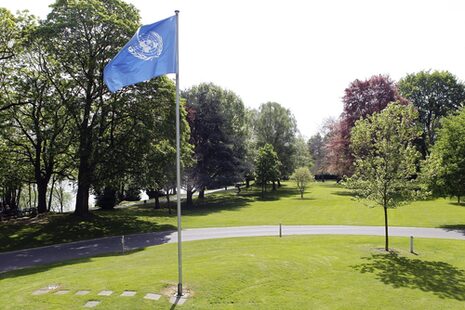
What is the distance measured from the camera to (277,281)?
1304 cm

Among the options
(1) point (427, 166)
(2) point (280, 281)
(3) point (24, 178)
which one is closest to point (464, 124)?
(1) point (427, 166)

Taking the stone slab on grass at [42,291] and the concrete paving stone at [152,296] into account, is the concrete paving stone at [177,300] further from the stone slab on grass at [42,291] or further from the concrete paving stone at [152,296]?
the stone slab on grass at [42,291]

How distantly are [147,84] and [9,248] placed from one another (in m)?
15.5

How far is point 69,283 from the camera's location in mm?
12586

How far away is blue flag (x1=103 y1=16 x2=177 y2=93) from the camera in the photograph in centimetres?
1170

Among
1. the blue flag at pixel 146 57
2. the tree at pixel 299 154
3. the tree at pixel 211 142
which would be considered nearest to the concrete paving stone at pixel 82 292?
the blue flag at pixel 146 57

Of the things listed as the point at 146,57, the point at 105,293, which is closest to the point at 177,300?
the point at 105,293

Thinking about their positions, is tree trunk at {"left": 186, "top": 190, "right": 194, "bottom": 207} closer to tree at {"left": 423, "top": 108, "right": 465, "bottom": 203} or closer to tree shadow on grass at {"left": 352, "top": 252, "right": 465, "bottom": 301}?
tree at {"left": 423, "top": 108, "right": 465, "bottom": 203}

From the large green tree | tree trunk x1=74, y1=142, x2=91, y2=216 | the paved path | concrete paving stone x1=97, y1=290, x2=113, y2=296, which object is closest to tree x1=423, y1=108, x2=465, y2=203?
the paved path

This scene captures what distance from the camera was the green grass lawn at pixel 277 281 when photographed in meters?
11.0

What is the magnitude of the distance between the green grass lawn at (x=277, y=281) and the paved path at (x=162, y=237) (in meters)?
3.01

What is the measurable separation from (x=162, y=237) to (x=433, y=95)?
5868 cm

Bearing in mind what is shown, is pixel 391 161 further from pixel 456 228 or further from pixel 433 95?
pixel 433 95

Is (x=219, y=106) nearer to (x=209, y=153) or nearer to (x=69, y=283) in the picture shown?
(x=209, y=153)
